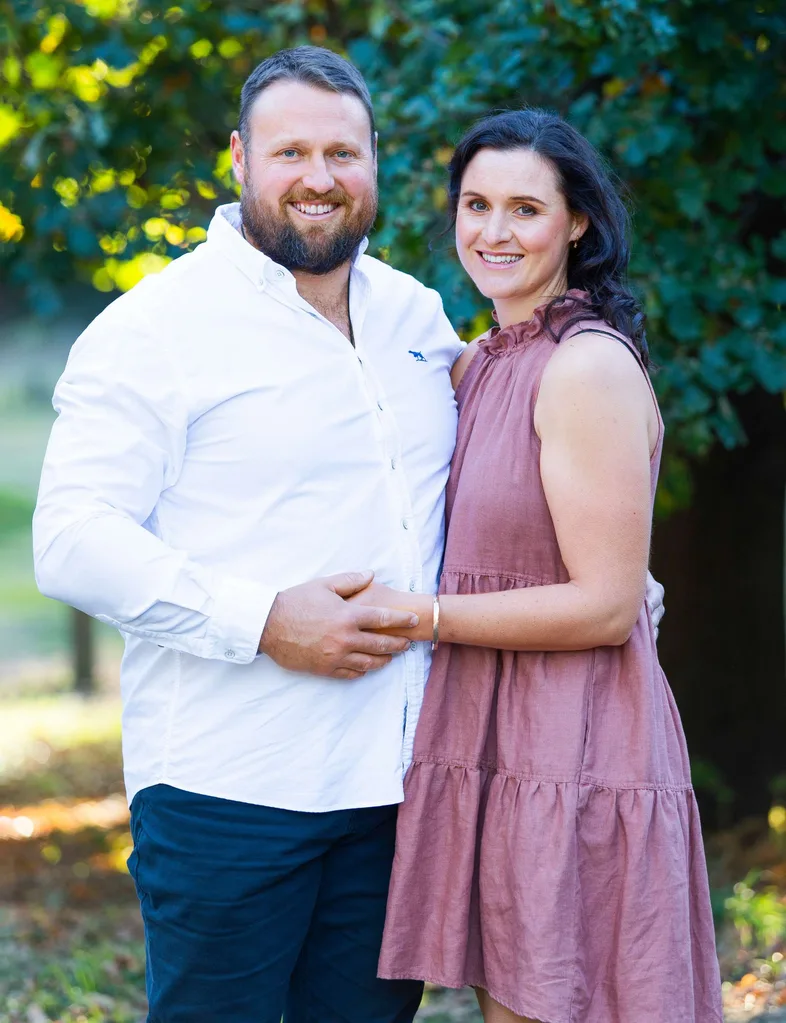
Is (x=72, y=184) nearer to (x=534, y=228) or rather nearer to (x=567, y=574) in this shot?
(x=534, y=228)

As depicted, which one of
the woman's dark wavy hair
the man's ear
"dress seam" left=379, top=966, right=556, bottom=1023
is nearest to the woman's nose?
the woman's dark wavy hair

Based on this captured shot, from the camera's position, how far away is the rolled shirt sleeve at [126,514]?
2.25 m

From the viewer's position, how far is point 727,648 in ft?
18.5

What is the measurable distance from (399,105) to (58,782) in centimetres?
536

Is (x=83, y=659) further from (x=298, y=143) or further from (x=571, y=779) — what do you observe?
(x=571, y=779)

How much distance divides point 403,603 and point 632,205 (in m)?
1.40

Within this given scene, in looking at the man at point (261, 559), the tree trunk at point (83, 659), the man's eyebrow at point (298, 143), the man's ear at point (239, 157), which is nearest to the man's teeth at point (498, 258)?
the man at point (261, 559)

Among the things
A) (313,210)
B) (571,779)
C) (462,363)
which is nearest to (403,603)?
(571,779)

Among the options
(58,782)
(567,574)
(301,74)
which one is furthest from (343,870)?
(58,782)

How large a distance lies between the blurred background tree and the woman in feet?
3.66

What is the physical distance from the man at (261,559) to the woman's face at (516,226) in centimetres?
24

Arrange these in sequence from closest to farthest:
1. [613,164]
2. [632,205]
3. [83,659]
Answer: [632,205] < [613,164] < [83,659]

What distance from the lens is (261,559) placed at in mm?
2424

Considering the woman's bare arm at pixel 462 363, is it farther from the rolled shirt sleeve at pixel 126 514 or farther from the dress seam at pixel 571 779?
the dress seam at pixel 571 779
